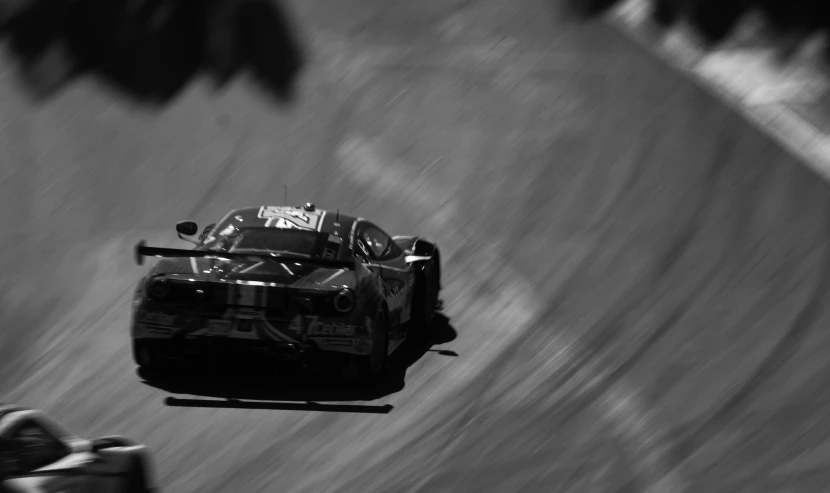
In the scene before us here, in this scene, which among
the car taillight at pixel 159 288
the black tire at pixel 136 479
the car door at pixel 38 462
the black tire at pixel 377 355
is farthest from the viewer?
the black tire at pixel 377 355

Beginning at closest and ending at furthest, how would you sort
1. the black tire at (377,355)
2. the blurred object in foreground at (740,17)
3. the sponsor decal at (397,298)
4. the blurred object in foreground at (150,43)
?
the black tire at (377,355) < the sponsor decal at (397,298) < the blurred object in foreground at (740,17) < the blurred object in foreground at (150,43)

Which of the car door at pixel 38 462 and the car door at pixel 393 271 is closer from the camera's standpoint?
the car door at pixel 38 462

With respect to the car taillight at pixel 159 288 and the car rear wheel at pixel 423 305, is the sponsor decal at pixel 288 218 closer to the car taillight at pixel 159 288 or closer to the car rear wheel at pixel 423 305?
the car rear wheel at pixel 423 305

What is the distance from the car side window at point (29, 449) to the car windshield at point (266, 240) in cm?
428

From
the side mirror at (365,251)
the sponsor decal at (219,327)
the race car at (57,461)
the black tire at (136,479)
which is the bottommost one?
the sponsor decal at (219,327)

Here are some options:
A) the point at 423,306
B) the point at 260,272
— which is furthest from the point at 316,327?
the point at 423,306

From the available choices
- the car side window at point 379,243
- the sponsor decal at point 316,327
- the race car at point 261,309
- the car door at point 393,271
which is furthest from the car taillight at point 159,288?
the car side window at point 379,243

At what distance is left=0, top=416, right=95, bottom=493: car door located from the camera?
266 inches

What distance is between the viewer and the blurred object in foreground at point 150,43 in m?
18.8

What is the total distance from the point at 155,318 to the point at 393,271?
2.12 meters

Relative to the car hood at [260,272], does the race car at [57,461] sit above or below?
above

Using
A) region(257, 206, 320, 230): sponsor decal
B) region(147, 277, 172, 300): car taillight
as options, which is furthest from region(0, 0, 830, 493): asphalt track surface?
region(257, 206, 320, 230): sponsor decal

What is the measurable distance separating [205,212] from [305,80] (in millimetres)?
3649

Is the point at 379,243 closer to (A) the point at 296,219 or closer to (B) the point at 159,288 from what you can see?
(A) the point at 296,219
